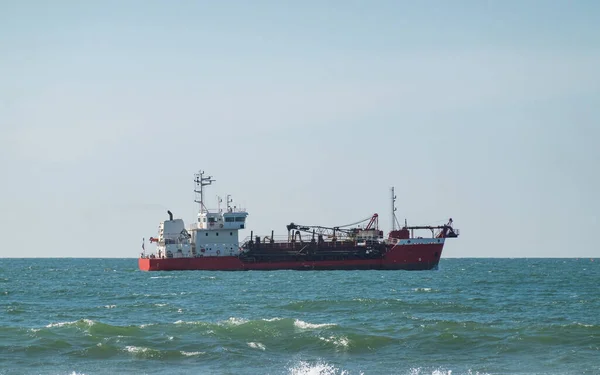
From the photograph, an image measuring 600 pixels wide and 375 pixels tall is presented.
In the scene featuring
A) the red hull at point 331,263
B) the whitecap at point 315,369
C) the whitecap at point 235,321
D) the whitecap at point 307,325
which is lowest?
the whitecap at point 315,369

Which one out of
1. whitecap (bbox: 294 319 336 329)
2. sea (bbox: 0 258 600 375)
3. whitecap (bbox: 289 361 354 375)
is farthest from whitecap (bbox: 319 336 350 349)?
whitecap (bbox: 289 361 354 375)

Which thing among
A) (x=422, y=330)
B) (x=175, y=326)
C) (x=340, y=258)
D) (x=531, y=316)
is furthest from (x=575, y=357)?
(x=340, y=258)

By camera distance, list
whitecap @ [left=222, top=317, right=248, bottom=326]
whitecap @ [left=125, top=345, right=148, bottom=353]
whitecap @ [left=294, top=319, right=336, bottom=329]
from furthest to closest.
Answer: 1. whitecap @ [left=222, top=317, right=248, bottom=326]
2. whitecap @ [left=294, top=319, right=336, bottom=329]
3. whitecap @ [left=125, top=345, right=148, bottom=353]

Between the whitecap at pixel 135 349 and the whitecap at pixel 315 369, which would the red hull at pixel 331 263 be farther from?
the whitecap at pixel 315 369

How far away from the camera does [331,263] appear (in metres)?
95.8

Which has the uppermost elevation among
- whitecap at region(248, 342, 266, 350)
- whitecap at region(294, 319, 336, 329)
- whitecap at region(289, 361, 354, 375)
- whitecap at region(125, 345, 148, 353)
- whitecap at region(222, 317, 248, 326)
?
whitecap at region(222, 317, 248, 326)

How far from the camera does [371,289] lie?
6334 cm

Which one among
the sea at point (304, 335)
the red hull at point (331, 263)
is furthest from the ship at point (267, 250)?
the sea at point (304, 335)

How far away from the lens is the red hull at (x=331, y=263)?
310 feet

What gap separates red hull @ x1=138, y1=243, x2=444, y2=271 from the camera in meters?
94.4

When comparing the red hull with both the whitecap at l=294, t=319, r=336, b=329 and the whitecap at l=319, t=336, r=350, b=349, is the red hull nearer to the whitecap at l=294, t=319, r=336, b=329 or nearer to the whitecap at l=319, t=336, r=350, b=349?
the whitecap at l=294, t=319, r=336, b=329

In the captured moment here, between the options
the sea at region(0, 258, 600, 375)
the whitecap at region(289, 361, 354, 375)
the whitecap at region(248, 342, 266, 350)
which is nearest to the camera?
the whitecap at region(289, 361, 354, 375)

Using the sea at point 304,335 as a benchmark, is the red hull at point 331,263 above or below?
above

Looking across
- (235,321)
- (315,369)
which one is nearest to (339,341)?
(315,369)
